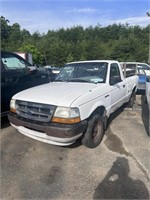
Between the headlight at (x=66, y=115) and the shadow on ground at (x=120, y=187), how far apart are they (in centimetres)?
97

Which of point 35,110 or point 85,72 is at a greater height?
point 85,72

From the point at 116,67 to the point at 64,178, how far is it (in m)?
3.15

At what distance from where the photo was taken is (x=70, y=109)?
3.12 meters

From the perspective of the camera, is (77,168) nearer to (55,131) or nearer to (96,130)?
(55,131)

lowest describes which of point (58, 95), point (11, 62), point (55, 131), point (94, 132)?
point (94, 132)

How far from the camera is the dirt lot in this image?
2604 millimetres

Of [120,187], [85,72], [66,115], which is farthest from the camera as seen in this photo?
[85,72]

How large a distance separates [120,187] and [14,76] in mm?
3679

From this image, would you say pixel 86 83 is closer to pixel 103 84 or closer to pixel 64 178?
pixel 103 84

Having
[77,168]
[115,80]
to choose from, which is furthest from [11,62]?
[77,168]

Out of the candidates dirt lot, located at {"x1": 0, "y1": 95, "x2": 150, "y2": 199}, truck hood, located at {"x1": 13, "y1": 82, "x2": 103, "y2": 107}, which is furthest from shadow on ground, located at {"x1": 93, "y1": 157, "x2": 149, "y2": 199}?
truck hood, located at {"x1": 13, "y1": 82, "x2": 103, "y2": 107}

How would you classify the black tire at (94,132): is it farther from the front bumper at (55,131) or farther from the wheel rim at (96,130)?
the front bumper at (55,131)

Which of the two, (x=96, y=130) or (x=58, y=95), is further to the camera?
(x=96, y=130)

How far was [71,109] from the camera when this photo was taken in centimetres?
312
